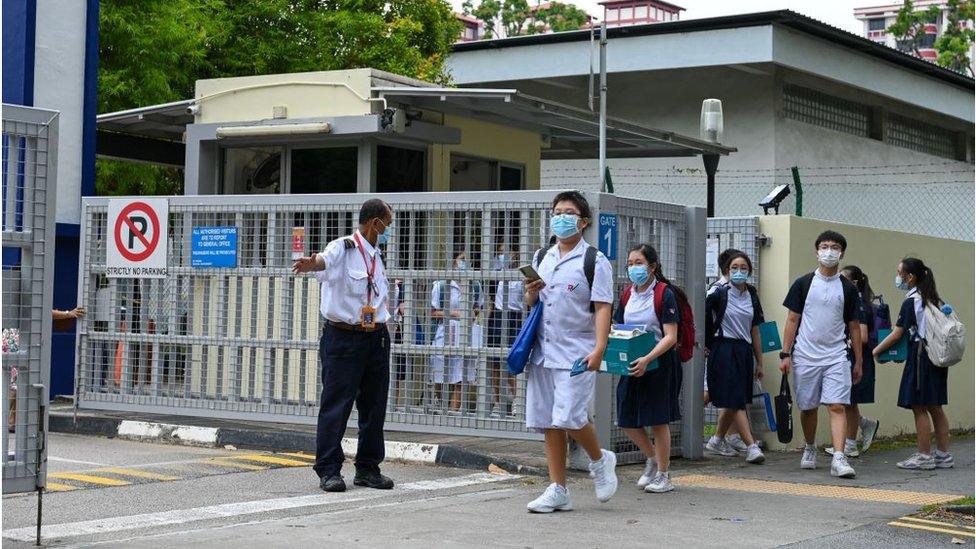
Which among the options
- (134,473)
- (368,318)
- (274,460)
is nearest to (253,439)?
(274,460)

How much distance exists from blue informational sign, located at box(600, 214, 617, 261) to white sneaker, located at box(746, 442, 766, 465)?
2.05m

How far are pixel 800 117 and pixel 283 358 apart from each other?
639 inches

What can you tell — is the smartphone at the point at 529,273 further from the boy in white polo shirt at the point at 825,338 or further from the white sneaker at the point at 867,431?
the white sneaker at the point at 867,431

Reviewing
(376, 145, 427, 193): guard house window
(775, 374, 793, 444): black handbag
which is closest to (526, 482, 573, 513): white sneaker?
(775, 374, 793, 444): black handbag

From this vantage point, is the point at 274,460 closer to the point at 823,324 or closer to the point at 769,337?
the point at 769,337

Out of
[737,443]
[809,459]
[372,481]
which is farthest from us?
[737,443]

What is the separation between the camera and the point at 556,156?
21516 mm

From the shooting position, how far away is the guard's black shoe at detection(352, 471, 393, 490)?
955 centimetres

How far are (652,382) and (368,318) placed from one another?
201 cm

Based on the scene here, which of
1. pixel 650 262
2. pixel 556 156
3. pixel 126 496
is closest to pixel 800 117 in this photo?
pixel 556 156

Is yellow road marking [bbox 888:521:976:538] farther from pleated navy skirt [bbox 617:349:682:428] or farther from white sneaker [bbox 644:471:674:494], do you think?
pleated navy skirt [bbox 617:349:682:428]

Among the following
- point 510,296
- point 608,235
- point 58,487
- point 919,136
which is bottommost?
point 58,487

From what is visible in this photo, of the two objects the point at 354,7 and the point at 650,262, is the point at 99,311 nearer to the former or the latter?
the point at 650,262

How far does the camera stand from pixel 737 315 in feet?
38.2
